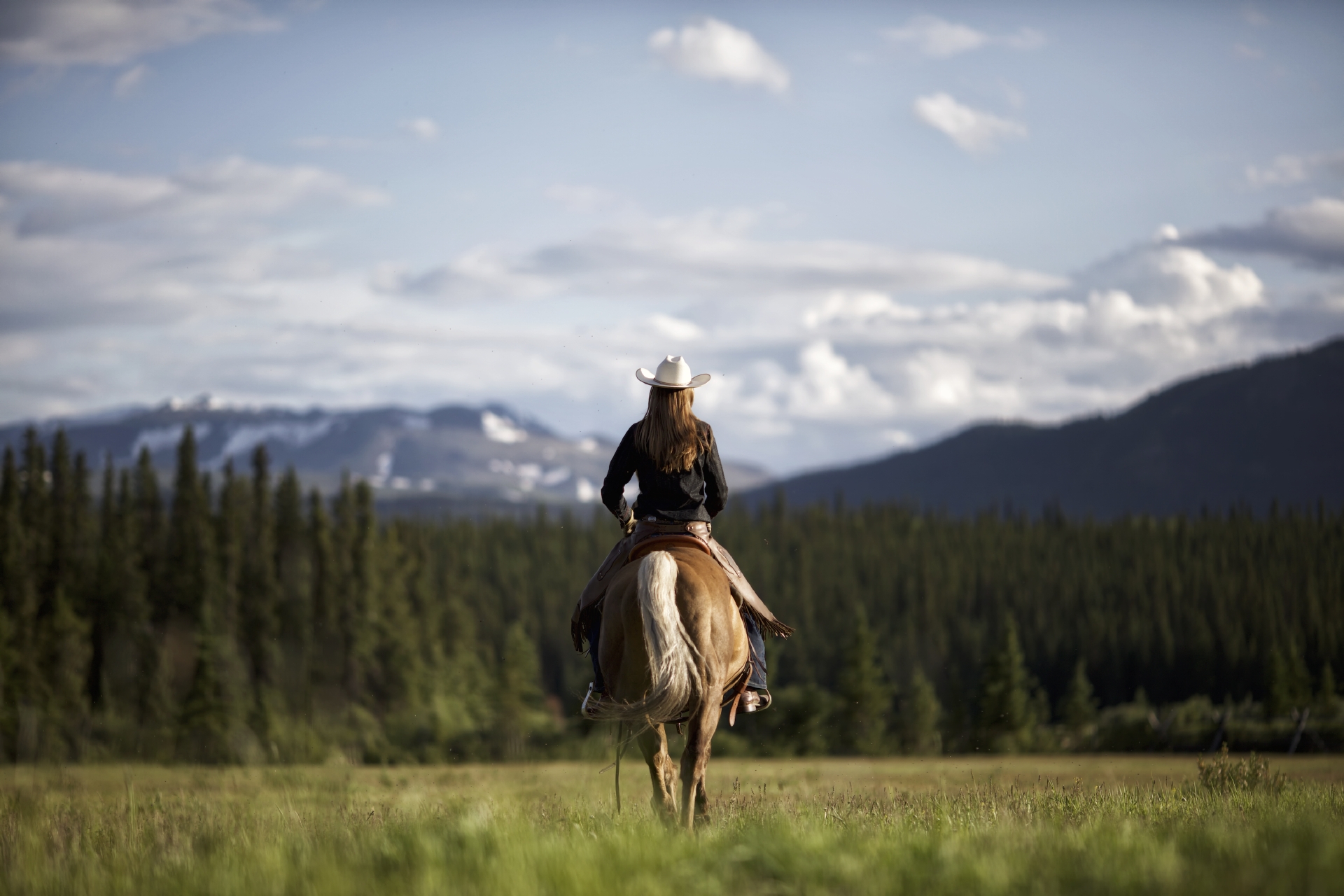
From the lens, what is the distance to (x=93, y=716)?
78.1 meters

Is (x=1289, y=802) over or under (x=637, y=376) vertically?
under

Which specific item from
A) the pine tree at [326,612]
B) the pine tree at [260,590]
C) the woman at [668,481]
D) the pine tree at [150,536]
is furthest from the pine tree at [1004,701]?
the woman at [668,481]

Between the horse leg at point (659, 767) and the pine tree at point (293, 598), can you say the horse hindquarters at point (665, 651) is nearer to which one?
the horse leg at point (659, 767)

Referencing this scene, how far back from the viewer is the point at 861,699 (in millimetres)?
76062

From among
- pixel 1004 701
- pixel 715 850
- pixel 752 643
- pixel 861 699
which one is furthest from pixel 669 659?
pixel 1004 701

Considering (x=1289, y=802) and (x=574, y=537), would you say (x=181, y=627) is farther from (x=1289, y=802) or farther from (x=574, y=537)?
(x=1289, y=802)

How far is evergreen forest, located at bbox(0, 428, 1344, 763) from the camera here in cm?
7281

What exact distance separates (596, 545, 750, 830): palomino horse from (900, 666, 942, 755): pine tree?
239 feet

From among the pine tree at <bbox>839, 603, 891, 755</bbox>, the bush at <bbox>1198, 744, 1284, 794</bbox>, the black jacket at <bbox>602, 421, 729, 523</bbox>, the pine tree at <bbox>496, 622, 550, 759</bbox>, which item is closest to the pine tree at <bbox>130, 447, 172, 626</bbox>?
the pine tree at <bbox>496, 622, 550, 759</bbox>

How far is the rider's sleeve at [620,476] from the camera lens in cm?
1027

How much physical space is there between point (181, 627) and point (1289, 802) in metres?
99.2

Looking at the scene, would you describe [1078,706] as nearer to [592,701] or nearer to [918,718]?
[918,718]

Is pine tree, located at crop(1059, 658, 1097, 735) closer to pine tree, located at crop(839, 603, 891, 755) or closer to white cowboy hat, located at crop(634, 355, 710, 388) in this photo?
pine tree, located at crop(839, 603, 891, 755)

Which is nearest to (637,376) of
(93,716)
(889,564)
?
(93,716)
